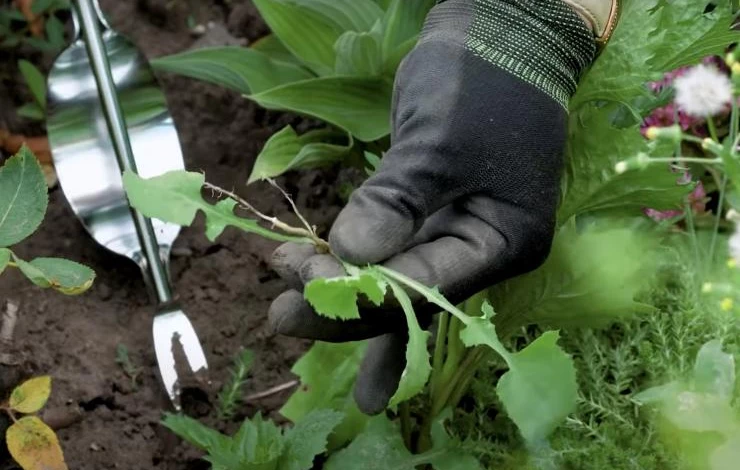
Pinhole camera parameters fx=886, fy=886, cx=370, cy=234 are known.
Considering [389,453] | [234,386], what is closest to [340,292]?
[389,453]

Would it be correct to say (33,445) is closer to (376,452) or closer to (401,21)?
(376,452)

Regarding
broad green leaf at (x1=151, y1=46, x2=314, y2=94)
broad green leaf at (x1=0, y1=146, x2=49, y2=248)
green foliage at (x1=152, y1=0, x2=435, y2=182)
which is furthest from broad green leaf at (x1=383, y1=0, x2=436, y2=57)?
broad green leaf at (x1=0, y1=146, x2=49, y2=248)

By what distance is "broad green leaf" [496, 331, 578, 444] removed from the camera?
0.62 meters

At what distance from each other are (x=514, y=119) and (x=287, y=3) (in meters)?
0.59

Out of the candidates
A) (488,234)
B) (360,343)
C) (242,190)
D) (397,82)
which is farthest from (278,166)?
(488,234)

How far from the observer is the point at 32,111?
1369 millimetres

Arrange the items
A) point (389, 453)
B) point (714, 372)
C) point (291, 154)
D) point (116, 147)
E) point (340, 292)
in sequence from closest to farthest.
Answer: point (340, 292) → point (714, 372) → point (389, 453) → point (116, 147) → point (291, 154)

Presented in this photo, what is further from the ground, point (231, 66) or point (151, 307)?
point (231, 66)

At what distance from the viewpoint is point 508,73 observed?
2.53 ft

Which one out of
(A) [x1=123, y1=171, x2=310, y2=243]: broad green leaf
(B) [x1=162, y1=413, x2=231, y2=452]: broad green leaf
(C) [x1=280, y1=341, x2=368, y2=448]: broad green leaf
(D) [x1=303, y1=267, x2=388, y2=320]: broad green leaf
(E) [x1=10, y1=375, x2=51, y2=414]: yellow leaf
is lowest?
(C) [x1=280, y1=341, x2=368, y2=448]: broad green leaf

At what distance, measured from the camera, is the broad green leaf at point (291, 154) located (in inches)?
46.7

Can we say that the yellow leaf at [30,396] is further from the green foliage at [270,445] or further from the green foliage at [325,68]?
the green foliage at [325,68]

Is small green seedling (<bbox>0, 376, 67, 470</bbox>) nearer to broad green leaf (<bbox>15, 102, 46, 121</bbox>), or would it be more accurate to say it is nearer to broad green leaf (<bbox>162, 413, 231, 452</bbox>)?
broad green leaf (<bbox>162, 413, 231, 452</bbox>)

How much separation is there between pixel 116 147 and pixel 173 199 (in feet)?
1.62
